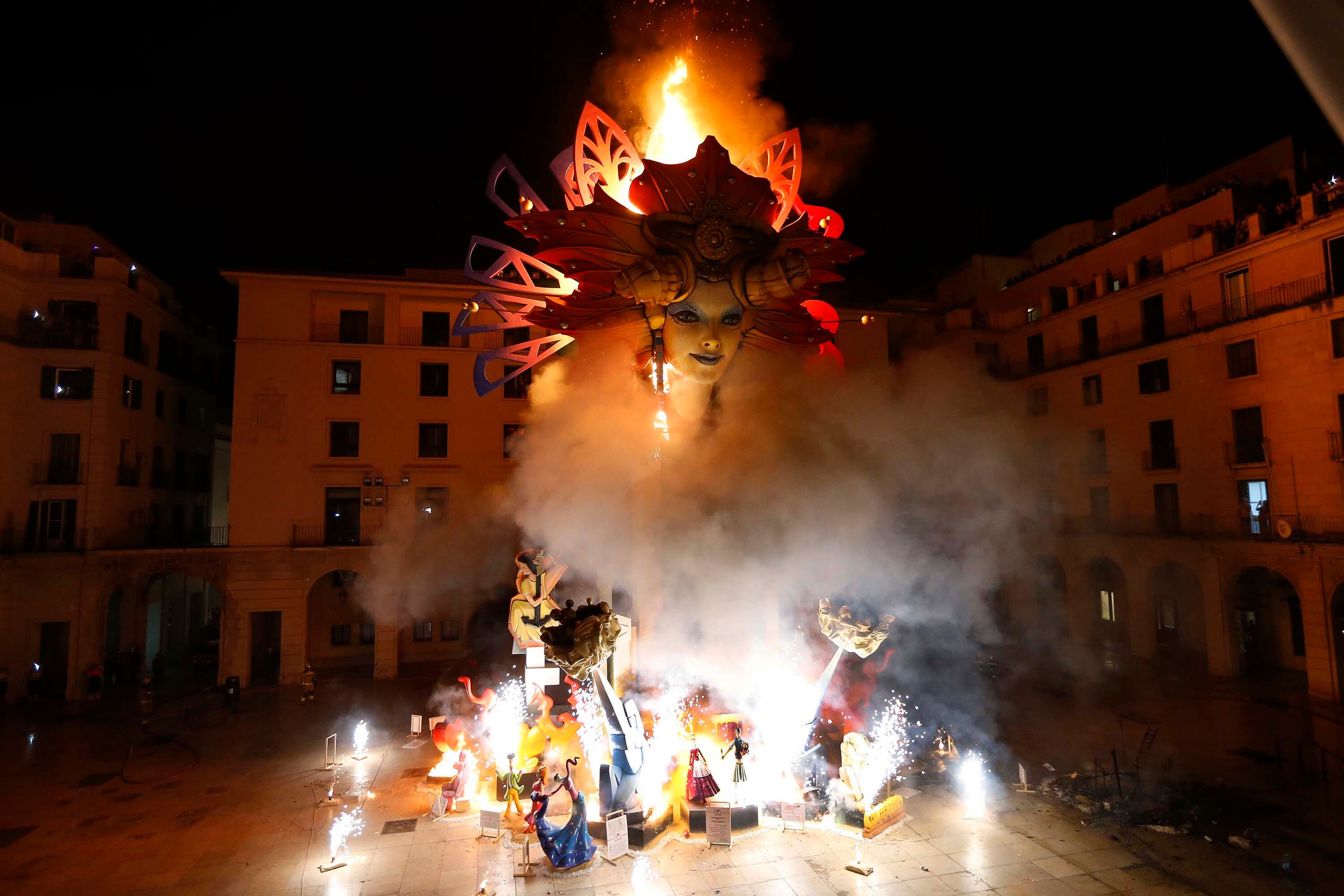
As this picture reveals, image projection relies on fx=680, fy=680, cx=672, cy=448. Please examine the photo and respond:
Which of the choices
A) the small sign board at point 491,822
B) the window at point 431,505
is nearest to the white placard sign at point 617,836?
the small sign board at point 491,822

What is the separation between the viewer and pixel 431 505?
21.7 m

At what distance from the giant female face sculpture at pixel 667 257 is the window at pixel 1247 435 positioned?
15944 millimetres

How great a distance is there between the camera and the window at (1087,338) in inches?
902

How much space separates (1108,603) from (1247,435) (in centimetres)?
715

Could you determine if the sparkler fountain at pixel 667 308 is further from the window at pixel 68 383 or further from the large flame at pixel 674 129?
the window at pixel 68 383

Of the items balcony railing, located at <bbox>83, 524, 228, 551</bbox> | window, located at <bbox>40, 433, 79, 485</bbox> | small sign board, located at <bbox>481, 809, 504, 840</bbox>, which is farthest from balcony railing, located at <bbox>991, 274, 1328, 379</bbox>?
window, located at <bbox>40, 433, 79, 485</bbox>

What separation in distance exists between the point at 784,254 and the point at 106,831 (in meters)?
12.9

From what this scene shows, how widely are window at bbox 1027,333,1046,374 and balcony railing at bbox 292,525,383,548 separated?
76.2ft

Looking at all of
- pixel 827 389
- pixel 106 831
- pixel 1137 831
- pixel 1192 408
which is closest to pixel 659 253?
pixel 827 389

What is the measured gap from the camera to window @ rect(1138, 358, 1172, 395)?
20578 millimetres

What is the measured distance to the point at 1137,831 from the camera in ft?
30.5

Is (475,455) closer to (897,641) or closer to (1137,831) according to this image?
(897,641)

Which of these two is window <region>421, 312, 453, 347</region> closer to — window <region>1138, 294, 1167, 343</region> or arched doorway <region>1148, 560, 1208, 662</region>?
window <region>1138, 294, 1167, 343</region>

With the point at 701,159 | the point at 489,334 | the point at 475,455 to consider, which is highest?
the point at 489,334
